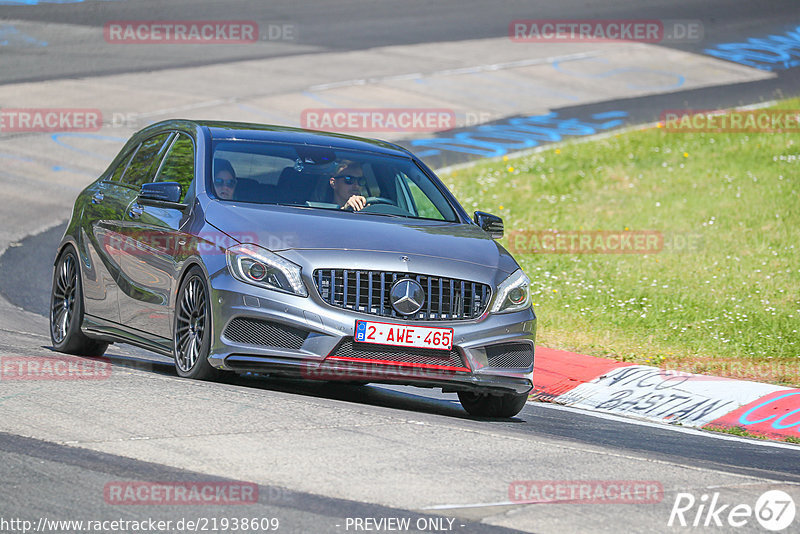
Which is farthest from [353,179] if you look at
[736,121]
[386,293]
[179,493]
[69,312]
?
[736,121]

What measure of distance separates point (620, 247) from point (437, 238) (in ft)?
27.8

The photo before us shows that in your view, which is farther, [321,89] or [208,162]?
[321,89]

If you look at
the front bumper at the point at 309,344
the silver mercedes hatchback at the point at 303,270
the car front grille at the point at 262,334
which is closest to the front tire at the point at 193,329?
the silver mercedes hatchback at the point at 303,270

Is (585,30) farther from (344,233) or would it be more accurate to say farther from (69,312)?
(344,233)

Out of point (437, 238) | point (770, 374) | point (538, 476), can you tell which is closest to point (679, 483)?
point (538, 476)

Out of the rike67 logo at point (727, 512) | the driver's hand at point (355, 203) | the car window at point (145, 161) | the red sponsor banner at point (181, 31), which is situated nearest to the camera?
the rike67 logo at point (727, 512)

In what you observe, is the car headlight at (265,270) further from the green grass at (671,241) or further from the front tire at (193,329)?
the green grass at (671,241)

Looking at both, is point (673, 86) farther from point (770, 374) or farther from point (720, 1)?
point (770, 374)

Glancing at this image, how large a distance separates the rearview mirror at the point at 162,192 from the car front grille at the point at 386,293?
1.31 m

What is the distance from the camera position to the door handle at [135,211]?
9.08 metres

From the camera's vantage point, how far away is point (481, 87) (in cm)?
2947

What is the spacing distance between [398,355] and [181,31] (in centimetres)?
2759

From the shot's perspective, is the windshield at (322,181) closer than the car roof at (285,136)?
Yes

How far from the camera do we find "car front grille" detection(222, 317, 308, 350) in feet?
25.2
